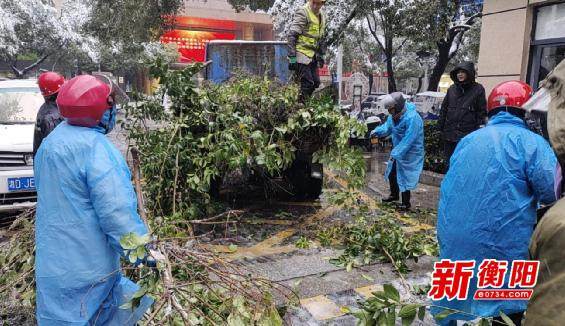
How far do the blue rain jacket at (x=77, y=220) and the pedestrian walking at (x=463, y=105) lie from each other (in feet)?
16.4

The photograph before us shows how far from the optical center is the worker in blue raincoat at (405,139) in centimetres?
588

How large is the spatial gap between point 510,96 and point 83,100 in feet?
7.51

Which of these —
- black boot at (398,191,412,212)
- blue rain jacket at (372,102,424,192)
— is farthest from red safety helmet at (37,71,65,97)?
black boot at (398,191,412,212)

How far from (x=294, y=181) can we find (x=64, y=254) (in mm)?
4636

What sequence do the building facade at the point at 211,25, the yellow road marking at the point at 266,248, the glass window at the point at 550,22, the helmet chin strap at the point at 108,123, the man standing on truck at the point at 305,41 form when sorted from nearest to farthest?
1. the helmet chin strap at the point at 108,123
2. the yellow road marking at the point at 266,248
3. the man standing on truck at the point at 305,41
4. the glass window at the point at 550,22
5. the building facade at the point at 211,25

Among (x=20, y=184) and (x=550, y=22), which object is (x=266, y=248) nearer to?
(x=20, y=184)

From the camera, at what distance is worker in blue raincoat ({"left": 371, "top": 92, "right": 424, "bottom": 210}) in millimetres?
5879

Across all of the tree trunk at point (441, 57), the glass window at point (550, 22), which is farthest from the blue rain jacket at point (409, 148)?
the tree trunk at point (441, 57)

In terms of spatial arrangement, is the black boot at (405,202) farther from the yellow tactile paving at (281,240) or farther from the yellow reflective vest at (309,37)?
the yellow reflective vest at (309,37)

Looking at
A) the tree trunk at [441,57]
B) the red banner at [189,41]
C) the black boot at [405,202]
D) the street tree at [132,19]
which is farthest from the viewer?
the red banner at [189,41]

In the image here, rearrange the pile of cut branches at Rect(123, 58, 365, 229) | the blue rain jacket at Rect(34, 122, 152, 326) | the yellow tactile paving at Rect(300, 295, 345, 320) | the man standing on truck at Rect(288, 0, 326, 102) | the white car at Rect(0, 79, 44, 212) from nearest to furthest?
the blue rain jacket at Rect(34, 122, 152, 326) < the yellow tactile paving at Rect(300, 295, 345, 320) < the pile of cut branches at Rect(123, 58, 365, 229) < the white car at Rect(0, 79, 44, 212) < the man standing on truck at Rect(288, 0, 326, 102)

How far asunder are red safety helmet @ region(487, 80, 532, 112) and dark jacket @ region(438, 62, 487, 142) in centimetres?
348

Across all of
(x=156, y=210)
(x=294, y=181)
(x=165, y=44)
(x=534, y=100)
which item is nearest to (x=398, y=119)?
(x=294, y=181)

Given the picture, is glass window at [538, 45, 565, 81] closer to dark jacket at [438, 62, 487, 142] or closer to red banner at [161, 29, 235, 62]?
dark jacket at [438, 62, 487, 142]
